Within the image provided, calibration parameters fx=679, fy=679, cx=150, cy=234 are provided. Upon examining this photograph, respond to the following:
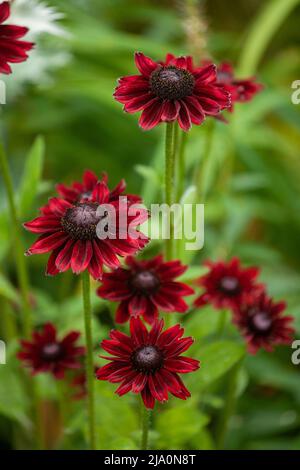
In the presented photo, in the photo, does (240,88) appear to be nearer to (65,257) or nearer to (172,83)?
(172,83)

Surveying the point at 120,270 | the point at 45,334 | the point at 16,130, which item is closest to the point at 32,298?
the point at 45,334

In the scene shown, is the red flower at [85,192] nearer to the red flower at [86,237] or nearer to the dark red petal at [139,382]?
the red flower at [86,237]

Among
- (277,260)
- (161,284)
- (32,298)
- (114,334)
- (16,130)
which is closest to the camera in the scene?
(114,334)

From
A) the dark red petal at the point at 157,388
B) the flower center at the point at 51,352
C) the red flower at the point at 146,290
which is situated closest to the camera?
the dark red petal at the point at 157,388

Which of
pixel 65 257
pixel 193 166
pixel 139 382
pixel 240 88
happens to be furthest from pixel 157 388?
pixel 193 166

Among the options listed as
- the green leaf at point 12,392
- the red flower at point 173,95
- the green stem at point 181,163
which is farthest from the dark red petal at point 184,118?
the green leaf at point 12,392
